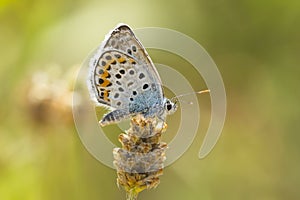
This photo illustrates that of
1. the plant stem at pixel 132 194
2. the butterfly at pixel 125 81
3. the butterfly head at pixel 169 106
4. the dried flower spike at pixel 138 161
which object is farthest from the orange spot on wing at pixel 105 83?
the plant stem at pixel 132 194

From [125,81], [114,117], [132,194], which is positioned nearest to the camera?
[132,194]

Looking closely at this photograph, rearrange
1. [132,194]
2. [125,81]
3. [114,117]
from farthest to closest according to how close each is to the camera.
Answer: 1. [125,81]
2. [114,117]
3. [132,194]

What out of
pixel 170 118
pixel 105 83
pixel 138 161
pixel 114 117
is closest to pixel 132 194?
pixel 138 161

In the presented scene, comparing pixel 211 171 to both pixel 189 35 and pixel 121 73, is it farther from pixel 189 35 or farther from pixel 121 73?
pixel 121 73

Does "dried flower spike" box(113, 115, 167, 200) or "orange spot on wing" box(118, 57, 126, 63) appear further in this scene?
"orange spot on wing" box(118, 57, 126, 63)

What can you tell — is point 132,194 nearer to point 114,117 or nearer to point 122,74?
point 114,117

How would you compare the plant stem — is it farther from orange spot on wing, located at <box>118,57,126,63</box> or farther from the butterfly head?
orange spot on wing, located at <box>118,57,126,63</box>

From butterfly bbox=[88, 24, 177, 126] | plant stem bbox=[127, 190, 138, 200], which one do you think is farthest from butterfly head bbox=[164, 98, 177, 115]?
plant stem bbox=[127, 190, 138, 200]

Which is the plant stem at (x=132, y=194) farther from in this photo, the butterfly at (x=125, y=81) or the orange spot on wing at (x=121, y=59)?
the orange spot on wing at (x=121, y=59)
